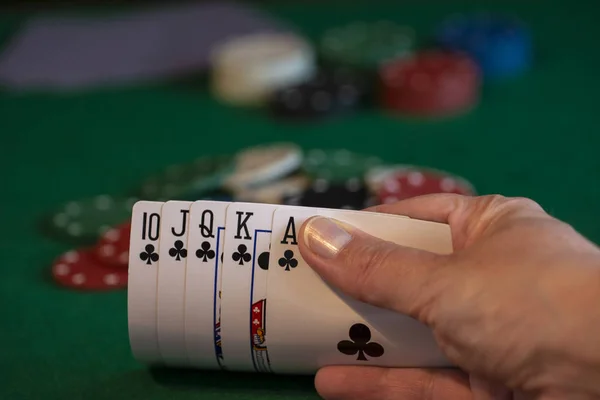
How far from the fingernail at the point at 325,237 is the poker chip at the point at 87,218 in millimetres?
674

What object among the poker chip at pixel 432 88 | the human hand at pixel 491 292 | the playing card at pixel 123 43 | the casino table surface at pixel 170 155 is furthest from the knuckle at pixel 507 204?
the playing card at pixel 123 43

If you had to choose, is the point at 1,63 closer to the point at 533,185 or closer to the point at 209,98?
the point at 209,98

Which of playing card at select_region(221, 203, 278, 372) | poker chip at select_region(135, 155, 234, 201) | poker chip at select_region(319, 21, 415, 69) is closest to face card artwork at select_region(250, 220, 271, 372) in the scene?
playing card at select_region(221, 203, 278, 372)

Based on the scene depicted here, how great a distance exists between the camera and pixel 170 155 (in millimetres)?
2055

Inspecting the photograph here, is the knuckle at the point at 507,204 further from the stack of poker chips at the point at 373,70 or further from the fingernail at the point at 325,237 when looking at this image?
the stack of poker chips at the point at 373,70

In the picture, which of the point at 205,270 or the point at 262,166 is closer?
the point at 205,270

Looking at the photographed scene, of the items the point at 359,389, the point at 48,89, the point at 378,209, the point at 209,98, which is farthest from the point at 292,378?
the point at 48,89

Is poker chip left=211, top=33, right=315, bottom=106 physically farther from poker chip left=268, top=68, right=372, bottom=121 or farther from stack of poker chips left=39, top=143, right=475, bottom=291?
stack of poker chips left=39, top=143, right=475, bottom=291

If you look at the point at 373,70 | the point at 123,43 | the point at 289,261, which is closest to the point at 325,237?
the point at 289,261

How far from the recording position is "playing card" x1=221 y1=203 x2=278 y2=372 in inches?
42.7

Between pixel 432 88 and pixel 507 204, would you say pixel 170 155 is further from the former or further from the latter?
pixel 507 204

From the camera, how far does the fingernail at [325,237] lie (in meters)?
1.05

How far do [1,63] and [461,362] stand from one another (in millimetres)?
2023

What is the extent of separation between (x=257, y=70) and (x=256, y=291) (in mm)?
1298
